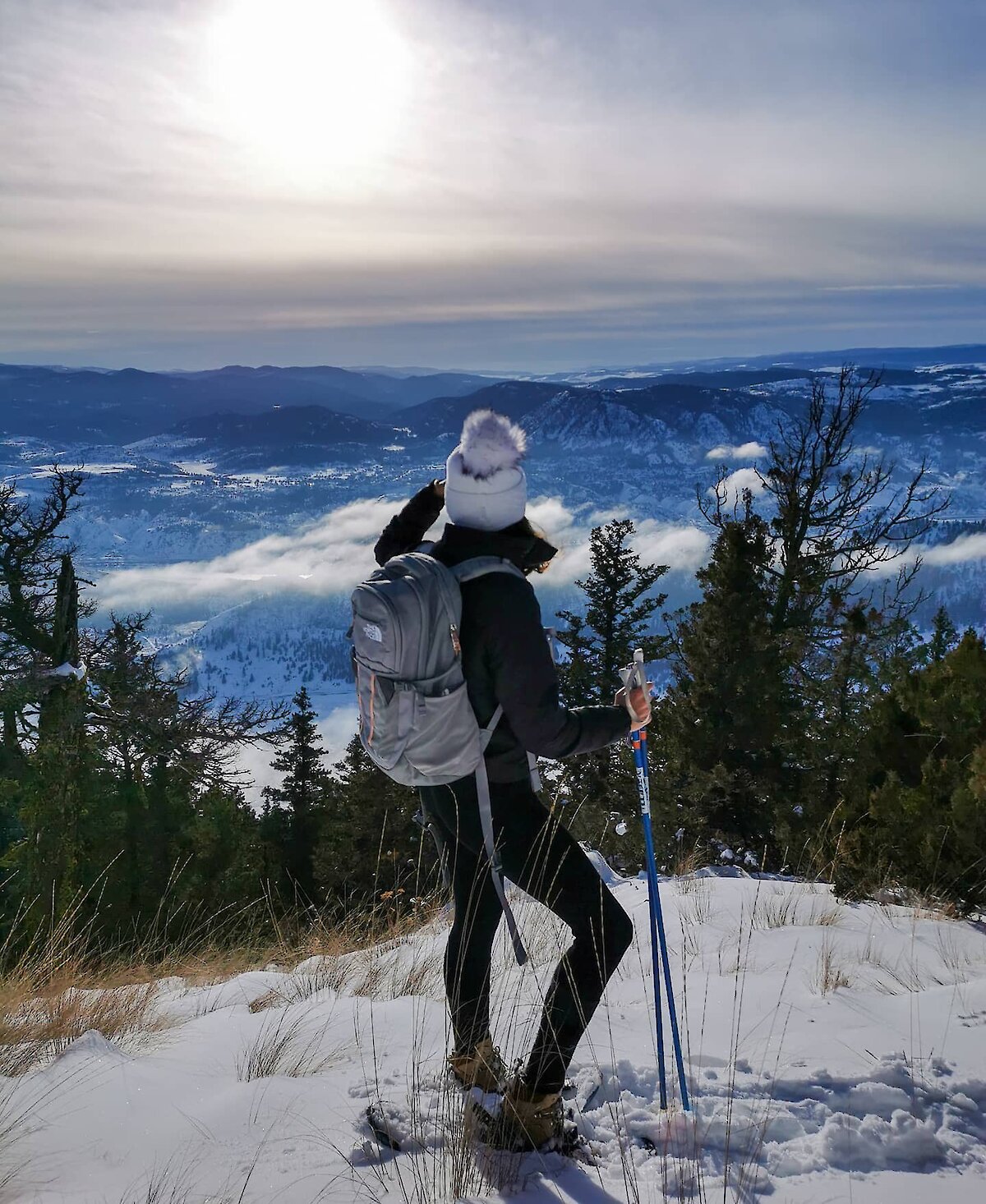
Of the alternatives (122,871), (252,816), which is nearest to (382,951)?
(122,871)

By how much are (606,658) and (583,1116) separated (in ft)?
64.8

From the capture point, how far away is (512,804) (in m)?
2.66

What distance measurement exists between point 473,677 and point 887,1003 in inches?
100

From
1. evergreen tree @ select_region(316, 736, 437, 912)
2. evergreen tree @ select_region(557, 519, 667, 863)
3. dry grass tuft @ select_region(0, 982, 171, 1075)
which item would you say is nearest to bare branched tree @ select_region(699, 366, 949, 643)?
evergreen tree @ select_region(557, 519, 667, 863)

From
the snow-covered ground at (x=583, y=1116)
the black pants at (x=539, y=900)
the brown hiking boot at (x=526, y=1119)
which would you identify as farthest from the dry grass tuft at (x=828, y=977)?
the brown hiking boot at (x=526, y=1119)

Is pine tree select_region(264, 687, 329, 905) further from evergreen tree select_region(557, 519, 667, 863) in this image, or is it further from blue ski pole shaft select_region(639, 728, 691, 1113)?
blue ski pole shaft select_region(639, 728, 691, 1113)

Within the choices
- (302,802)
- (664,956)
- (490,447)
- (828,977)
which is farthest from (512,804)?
(302,802)

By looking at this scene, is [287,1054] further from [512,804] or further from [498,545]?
[498,545]

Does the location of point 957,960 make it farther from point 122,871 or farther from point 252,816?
point 252,816

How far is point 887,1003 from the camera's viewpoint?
3.55 metres

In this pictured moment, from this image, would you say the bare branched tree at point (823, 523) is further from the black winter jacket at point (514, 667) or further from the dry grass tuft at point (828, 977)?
the black winter jacket at point (514, 667)

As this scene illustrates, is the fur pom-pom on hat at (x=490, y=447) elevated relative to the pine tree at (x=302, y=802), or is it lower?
elevated

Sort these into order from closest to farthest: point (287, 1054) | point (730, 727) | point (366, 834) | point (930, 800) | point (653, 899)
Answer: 1. point (653, 899)
2. point (287, 1054)
3. point (930, 800)
4. point (730, 727)
5. point (366, 834)

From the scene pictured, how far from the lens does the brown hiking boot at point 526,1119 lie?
2512 millimetres
